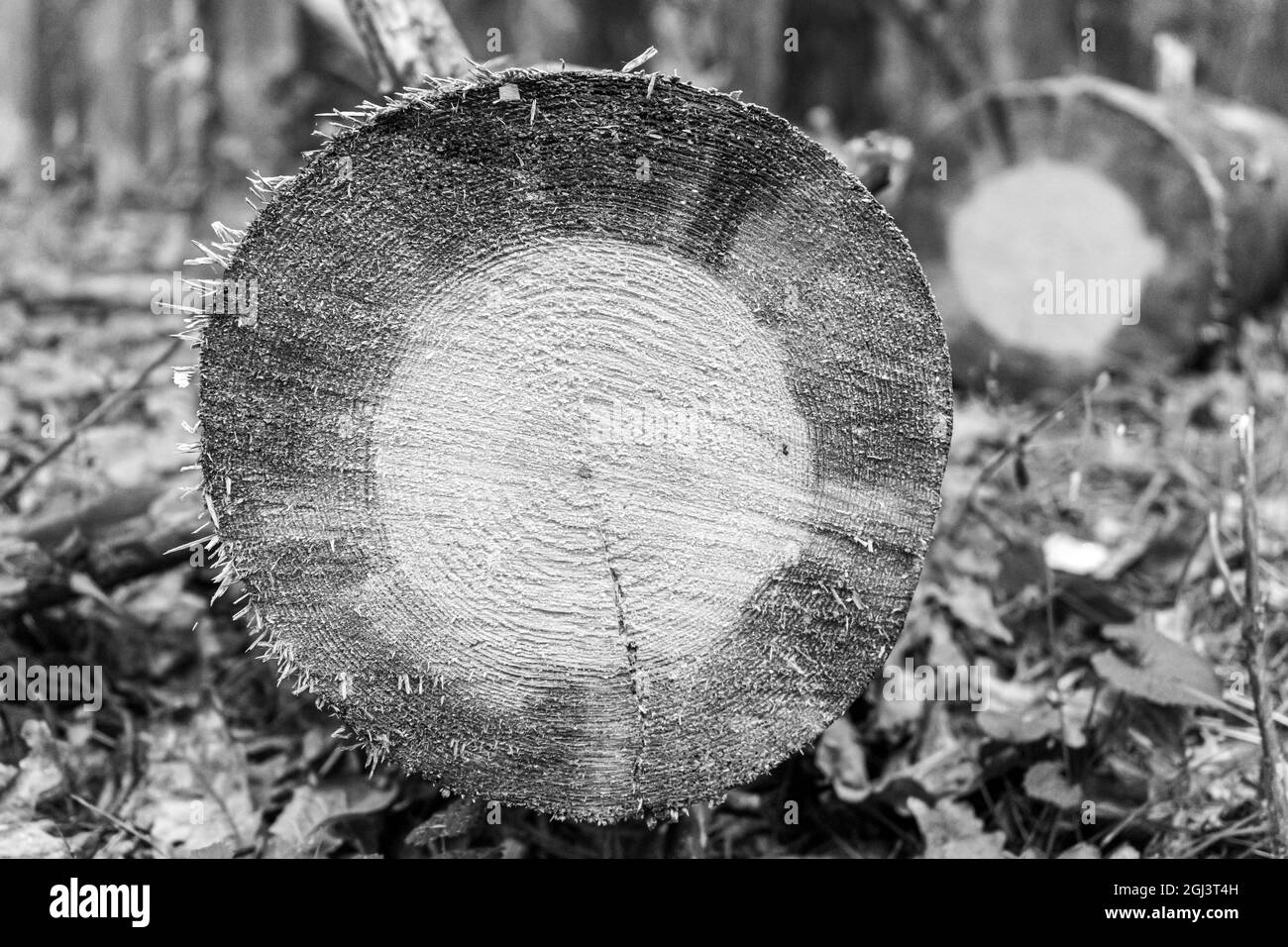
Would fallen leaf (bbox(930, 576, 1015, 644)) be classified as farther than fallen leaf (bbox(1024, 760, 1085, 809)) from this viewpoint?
Yes

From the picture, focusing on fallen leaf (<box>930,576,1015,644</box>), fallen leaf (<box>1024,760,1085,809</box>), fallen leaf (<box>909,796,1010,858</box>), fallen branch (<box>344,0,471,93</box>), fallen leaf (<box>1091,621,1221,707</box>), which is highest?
fallen branch (<box>344,0,471,93</box>)

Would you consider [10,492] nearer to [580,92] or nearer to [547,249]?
[547,249]

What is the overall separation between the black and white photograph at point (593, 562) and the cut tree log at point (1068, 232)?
0.85m

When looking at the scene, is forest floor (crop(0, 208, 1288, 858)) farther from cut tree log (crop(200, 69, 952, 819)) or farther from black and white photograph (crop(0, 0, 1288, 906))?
cut tree log (crop(200, 69, 952, 819))

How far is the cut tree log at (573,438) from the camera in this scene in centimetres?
168

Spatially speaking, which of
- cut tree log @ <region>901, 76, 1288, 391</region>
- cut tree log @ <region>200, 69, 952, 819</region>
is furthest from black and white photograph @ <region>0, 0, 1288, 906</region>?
cut tree log @ <region>901, 76, 1288, 391</region>

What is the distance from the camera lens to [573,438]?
5.65 ft

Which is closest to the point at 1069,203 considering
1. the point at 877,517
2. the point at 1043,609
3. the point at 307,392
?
the point at 1043,609

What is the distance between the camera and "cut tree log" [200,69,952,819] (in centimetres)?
168

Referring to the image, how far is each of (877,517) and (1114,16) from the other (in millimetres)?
8592

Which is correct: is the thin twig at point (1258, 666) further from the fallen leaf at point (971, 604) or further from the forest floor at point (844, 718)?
the fallen leaf at point (971, 604)

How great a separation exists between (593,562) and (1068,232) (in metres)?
2.60

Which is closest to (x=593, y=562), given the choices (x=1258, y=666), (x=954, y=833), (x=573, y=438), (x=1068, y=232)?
(x=573, y=438)
